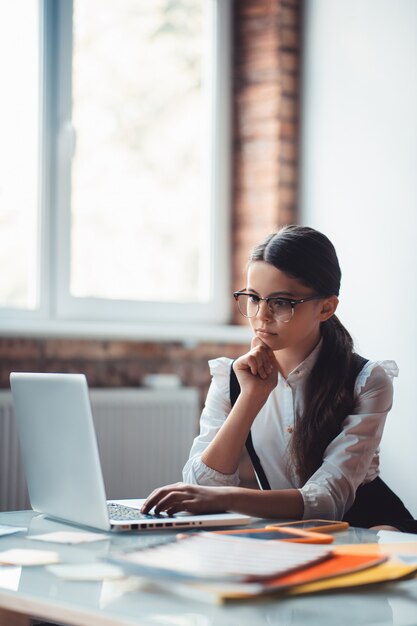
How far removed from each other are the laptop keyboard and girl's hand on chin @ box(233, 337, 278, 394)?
0.46m

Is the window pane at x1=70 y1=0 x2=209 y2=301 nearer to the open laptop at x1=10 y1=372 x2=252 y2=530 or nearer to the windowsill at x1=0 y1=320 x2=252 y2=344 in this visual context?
the windowsill at x1=0 y1=320 x2=252 y2=344

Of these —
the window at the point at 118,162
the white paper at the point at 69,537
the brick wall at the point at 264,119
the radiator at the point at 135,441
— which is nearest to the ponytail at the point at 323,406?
the white paper at the point at 69,537

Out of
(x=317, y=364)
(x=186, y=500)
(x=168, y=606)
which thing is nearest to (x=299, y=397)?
(x=317, y=364)

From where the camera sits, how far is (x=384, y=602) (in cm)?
110

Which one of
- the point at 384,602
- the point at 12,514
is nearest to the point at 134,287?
the point at 12,514

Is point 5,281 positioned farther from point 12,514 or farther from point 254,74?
point 12,514

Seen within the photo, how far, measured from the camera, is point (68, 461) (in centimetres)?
155

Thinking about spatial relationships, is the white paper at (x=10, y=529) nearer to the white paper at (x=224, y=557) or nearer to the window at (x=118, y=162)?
the white paper at (x=224, y=557)

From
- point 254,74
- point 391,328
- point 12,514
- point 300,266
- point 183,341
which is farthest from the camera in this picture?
point 254,74

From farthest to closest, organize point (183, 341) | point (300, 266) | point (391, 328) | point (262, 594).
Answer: point (183, 341), point (391, 328), point (300, 266), point (262, 594)

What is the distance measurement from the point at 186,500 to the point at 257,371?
51 centimetres

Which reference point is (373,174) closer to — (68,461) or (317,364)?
(317,364)

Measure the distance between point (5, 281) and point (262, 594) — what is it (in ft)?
8.07

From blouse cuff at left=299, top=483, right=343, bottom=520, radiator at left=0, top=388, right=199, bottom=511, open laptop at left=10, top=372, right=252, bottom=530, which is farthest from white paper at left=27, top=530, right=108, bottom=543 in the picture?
radiator at left=0, top=388, right=199, bottom=511
